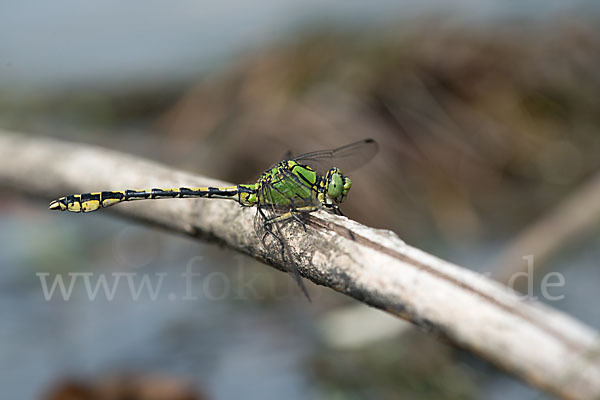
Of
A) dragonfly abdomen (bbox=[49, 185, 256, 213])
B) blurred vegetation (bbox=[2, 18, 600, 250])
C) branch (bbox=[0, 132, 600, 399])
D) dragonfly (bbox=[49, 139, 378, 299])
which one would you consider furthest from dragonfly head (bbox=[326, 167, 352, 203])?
blurred vegetation (bbox=[2, 18, 600, 250])

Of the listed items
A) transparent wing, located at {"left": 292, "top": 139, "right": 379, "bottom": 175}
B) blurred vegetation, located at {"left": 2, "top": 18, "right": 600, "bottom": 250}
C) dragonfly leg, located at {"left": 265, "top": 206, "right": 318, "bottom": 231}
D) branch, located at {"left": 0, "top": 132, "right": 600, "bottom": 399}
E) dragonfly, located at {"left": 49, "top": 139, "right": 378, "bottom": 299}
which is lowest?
branch, located at {"left": 0, "top": 132, "right": 600, "bottom": 399}

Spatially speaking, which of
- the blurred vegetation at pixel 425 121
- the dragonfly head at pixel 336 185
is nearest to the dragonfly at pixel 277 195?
the dragonfly head at pixel 336 185

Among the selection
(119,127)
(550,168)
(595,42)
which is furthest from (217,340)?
(595,42)

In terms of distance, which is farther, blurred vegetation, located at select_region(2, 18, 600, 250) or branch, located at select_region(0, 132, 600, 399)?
blurred vegetation, located at select_region(2, 18, 600, 250)

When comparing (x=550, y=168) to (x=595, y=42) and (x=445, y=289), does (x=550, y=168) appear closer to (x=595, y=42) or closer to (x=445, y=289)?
(x=595, y=42)

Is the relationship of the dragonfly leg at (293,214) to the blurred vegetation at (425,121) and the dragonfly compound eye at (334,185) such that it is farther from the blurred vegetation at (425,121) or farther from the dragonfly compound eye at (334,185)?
the blurred vegetation at (425,121)

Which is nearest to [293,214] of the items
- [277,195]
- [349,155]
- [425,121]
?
[277,195]

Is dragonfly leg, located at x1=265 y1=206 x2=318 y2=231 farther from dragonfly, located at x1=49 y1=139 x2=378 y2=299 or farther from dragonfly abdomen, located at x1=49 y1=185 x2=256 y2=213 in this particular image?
dragonfly abdomen, located at x1=49 y1=185 x2=256 y2=213
